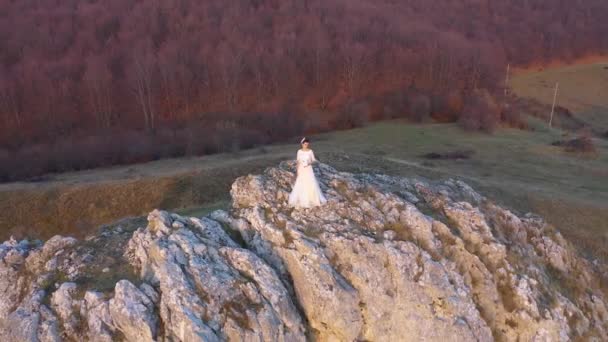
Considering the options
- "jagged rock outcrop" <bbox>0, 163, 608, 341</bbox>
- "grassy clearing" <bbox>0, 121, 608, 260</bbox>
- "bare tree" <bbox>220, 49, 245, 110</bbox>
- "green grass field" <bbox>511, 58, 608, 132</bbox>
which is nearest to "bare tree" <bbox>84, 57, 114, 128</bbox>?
"bare tree" <bbox>220, 49, 245, 110</bbox>

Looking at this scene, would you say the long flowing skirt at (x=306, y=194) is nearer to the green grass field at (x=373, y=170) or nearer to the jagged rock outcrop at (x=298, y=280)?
the jagged rock outcrop at (x=298, y=280)

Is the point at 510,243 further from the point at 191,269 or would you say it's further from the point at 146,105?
the point at 146,105

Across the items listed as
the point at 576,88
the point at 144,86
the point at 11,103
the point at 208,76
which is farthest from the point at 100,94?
the point at 576,88

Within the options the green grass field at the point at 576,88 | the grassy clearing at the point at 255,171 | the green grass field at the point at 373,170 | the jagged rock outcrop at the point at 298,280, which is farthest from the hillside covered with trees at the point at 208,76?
the jagged rock outcrop at the point at 298,280

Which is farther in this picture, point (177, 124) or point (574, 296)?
point (177, 124)

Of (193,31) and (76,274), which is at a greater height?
(193,31)

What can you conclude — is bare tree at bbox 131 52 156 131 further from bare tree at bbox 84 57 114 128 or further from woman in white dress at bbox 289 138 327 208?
woman in white dress at bbox 289 138 327 208

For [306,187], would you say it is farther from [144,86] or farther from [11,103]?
[11,103]

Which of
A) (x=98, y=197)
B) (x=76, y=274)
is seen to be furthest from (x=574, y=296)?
(x=98, y=197)
